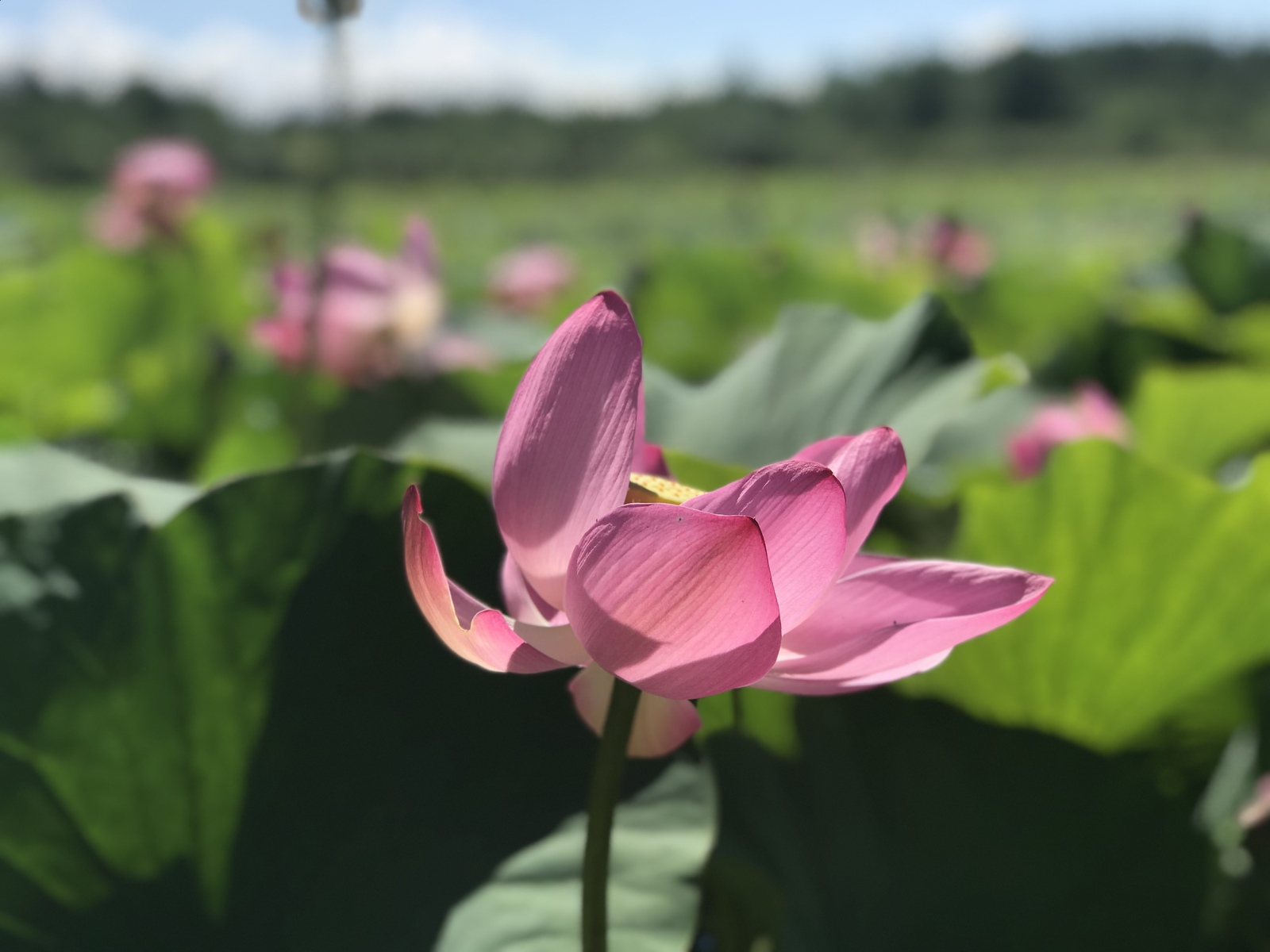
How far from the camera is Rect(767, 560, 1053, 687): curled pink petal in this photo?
10.9 inches

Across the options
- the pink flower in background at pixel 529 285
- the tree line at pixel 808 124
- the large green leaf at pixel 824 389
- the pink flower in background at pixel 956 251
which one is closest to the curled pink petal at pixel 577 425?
the large green leaf at pixel 824 389

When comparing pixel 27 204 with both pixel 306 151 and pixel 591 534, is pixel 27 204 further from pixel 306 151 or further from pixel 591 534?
pixel 591 534

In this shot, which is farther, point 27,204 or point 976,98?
point 976,98

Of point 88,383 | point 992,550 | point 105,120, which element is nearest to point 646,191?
point 105,120

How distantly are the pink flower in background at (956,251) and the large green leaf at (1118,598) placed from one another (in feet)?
5.25

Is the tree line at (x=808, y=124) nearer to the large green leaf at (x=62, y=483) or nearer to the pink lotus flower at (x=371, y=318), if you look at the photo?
the pink lotus flower at (x=371, y=318)

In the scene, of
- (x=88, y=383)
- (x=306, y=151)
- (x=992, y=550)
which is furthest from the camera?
(x=88, y=383)

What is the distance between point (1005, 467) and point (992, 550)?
0.38 m

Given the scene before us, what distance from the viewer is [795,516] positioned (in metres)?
0.27

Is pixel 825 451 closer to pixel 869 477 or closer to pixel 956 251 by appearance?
pixel 869 477

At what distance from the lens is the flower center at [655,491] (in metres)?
0.31

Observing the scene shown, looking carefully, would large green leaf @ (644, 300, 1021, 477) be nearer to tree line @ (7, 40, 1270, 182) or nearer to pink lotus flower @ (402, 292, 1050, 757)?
pink lotus flower @ (402, 292, 1050, 757)

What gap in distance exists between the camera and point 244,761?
0.41 m

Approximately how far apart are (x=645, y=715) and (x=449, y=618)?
7 centimetres
